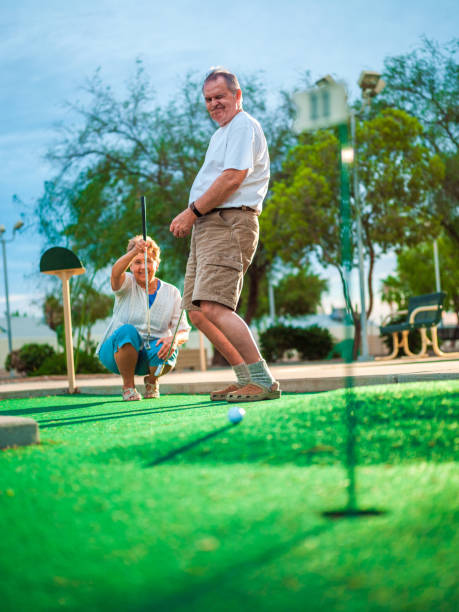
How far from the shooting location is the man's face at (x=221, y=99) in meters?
4.41

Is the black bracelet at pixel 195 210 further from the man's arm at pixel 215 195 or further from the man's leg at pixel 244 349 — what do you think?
the man's leg at pixel 244 349

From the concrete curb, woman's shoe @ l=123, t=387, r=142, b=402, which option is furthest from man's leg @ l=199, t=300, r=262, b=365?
woman's shoe @ l=123, t=387, r=142, b=402

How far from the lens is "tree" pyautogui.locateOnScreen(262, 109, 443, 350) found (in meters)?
19.7

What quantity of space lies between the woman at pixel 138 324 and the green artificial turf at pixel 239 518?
8.57 ft

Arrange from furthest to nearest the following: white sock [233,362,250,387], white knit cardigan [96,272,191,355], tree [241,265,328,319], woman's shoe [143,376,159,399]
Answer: tree [241,265,328,319] → woman's shoe [143,376,159,399] → white knit cardigan [96,272,191,355] → white sock [233,362,250,387]

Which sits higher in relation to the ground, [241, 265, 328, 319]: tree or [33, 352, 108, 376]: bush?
[241, 265, 328, 319]: tree

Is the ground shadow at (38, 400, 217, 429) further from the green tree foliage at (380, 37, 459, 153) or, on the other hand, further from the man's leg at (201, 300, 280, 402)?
the green tree foliage at (380, 37, 459, 153)

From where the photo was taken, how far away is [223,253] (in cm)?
422

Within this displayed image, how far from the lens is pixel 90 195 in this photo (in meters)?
19.5

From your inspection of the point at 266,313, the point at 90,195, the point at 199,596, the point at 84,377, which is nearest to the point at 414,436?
the point at 199,596

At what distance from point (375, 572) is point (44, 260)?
21.5 ft

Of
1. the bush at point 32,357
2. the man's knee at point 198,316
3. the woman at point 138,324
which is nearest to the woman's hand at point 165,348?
the woman at point 138,324

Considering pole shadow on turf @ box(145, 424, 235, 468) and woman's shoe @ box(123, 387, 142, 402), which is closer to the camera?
pole shadow on turf @ box(145, 424, 235, 468)

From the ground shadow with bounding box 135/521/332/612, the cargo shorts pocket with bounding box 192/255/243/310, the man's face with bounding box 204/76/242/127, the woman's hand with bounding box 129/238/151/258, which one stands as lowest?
the ground shadow with bounding box 135/521/332/612
